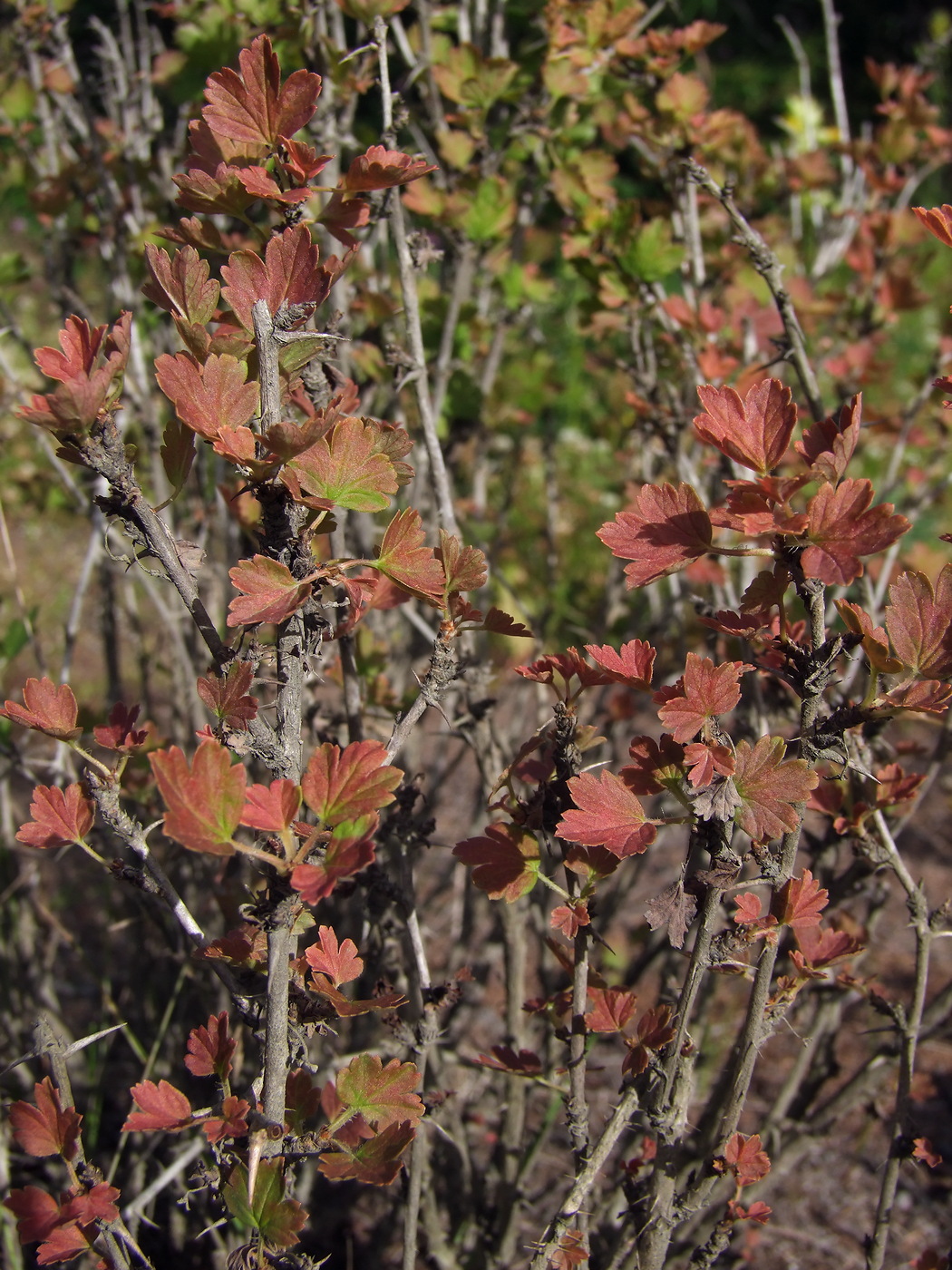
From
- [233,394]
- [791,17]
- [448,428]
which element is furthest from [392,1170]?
[791,17]

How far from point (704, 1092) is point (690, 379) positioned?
1.32m

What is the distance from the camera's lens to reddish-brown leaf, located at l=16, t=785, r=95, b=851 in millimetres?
742

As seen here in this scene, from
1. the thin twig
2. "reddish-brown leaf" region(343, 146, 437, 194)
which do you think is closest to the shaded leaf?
"reddish-brown leaf" region(343, 146, 437, 194)

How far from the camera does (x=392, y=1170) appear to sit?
663mm

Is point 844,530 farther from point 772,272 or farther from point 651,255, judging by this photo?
point 651,255

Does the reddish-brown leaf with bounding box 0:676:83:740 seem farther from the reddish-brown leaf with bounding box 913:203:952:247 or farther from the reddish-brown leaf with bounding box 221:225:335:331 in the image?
the reddish-brown leaf with bounding box 913:203:952:247

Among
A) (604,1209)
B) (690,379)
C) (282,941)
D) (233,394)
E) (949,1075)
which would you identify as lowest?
(949,1075)

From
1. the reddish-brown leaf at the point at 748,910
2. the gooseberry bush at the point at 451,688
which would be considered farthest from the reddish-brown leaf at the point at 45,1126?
the reddish-brown leaf at the point at 748,910

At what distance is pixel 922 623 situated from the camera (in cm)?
66

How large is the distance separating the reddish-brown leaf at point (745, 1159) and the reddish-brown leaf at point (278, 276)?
0.77m

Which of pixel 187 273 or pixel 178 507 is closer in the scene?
pixel 187 273

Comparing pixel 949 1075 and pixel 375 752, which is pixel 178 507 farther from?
pixel 949 1075

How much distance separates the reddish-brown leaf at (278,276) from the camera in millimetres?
675

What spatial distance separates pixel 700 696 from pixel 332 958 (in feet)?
1.14
